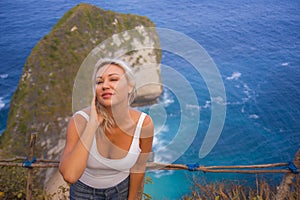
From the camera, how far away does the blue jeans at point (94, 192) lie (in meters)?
1.66

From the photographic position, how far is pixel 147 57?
18.2 meters

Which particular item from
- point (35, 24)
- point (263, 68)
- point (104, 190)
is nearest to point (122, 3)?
point (35, 24)

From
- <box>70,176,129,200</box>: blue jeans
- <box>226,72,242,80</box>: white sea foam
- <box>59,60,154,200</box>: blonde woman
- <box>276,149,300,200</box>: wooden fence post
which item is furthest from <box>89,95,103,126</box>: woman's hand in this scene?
<box>226,72,242,80</box>: white sea foam

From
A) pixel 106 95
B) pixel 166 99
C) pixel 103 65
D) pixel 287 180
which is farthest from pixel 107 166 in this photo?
pixel 166 99

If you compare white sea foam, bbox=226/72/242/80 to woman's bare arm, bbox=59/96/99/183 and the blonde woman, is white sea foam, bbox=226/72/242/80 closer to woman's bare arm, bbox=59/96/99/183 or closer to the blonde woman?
the blonde woman

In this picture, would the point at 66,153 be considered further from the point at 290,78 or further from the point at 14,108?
the point at 290,78

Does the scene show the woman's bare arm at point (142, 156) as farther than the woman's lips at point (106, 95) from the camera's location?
Yes

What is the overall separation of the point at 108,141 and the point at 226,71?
23988mm

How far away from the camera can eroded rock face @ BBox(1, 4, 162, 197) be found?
11.8 meters

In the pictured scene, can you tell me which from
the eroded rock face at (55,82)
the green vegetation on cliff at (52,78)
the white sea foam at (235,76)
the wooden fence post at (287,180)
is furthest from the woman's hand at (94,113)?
the white sea foam at (235,76)

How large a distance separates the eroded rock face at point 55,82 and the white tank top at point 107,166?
7163 millimetres

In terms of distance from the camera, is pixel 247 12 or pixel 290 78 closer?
pixel 290 78

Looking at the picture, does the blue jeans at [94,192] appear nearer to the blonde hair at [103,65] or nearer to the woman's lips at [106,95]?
the blonde hair at [103,65]

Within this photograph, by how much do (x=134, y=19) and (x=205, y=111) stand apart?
8423mm
